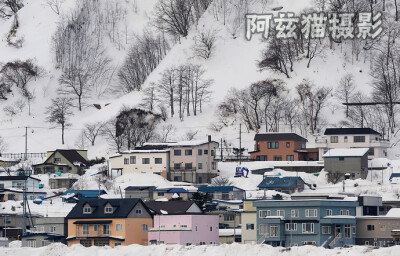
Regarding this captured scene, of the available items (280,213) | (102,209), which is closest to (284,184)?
(280,213)

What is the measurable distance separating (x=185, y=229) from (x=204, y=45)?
167 feet

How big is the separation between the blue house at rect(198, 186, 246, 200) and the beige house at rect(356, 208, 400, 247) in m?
17.3

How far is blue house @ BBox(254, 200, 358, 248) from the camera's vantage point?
66000mm

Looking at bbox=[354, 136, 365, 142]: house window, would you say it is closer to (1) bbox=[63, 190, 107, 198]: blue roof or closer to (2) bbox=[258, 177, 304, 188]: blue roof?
(2) bbox=[258, 177, 304, 188]: blue roof

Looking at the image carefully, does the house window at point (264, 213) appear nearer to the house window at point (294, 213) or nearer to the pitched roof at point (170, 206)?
the house window at point (294, 213)

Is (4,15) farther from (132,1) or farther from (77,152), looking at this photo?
(77,152)

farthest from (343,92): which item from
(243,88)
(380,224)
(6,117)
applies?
(380,224)

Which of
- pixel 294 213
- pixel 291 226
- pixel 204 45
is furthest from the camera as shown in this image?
pixel 204 45

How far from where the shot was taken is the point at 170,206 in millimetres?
71312

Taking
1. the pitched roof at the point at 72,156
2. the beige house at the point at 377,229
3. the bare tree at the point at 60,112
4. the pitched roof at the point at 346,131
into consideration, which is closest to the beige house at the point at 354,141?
the pitched roof at the point at 346,131

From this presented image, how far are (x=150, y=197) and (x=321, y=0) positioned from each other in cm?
3547

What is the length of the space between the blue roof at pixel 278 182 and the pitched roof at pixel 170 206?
1478 cm

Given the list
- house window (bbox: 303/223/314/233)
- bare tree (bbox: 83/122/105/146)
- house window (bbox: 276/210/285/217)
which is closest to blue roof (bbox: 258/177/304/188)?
house window (bbox: 276/210/285/217)

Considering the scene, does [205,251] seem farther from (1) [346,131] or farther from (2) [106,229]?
(1) [346,131]
